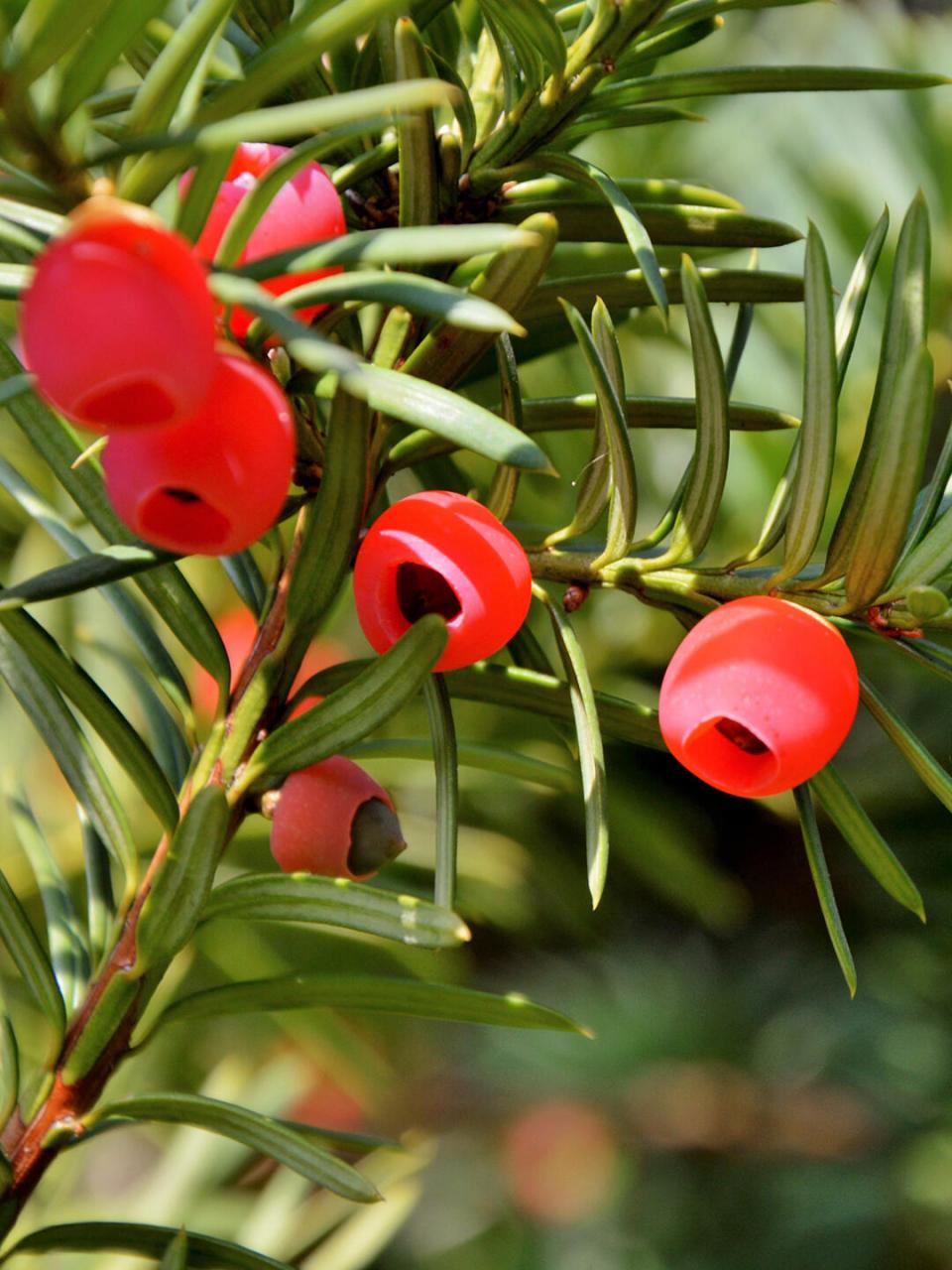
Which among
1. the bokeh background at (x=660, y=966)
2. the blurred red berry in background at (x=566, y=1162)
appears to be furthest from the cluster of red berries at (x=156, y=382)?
the blurred red berry in background at (x=566, y=1162)

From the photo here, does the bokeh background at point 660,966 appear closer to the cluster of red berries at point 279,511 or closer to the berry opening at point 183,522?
the cluster of red berries at point 279,511

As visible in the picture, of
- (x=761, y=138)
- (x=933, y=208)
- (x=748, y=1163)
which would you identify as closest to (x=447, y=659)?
(x=933, y=208)

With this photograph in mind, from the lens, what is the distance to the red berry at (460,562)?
1.46 feet

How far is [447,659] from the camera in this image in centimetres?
47

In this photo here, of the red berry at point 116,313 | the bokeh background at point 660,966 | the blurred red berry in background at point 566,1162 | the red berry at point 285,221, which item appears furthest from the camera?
the blurred red berry in background at point 566,1162

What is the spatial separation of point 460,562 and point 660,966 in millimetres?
1085

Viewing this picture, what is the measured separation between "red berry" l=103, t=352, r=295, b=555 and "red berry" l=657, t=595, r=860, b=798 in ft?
0.56

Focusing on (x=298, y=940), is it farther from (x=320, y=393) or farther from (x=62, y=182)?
(x=62, y=182)

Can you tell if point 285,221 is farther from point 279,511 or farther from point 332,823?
point 332,823

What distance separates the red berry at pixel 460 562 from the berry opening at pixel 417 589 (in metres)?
0.04

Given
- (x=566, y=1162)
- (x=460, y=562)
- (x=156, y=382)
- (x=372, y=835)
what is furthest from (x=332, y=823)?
(x=566, y=1162)

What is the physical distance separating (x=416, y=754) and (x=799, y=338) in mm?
703

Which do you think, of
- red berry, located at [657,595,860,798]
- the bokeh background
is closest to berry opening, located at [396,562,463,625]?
red berry, located at [657,595,860,798]

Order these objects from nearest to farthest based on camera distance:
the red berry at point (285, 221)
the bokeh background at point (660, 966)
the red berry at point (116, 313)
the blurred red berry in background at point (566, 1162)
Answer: the red berry at point (116, 313), the red berry at point (285, 221), the bokeh background at point (660, 966), the blurred red berry in background at point (566, 1162)
